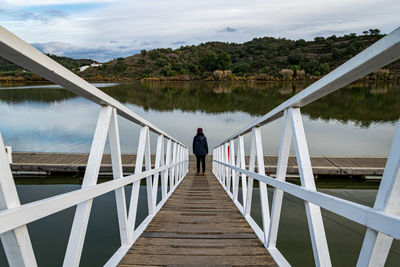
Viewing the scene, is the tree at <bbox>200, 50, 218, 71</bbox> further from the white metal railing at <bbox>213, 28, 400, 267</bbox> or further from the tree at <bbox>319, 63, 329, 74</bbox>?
the white metal railing at <bbox>213, 28, 400, 267</bbox>

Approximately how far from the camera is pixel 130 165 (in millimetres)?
8383

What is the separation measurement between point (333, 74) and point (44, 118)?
23772 millimetres

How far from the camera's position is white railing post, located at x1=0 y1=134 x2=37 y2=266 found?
0.82m

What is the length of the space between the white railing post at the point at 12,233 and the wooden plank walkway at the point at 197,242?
986mm

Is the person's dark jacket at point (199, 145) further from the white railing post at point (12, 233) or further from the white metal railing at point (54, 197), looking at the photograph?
the white railing post at point (12, 233)

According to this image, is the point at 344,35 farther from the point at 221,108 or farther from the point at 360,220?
the point at 360,220

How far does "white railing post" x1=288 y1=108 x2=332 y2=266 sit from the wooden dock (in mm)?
6643

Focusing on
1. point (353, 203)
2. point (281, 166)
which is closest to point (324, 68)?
point (281, 166)

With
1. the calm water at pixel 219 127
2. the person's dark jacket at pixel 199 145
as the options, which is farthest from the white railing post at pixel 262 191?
the calm water at pixel 219 127

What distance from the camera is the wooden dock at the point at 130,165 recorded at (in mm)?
7957

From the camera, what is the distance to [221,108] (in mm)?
27359

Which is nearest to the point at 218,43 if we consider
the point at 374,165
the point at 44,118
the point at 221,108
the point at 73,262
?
the point at 221,108

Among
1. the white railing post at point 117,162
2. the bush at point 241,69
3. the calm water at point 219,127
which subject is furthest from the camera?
the bush at point 241,69

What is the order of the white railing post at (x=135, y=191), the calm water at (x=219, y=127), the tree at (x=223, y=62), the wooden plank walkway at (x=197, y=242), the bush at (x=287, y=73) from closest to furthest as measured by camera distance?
the wooden plank walkway at (x=197, y=242) < the white railing post at (x=135, y=191) < the calm water at (x=219, y=127) < the bush at (x=287, y=73) < the tree at (x=223, y=62)
